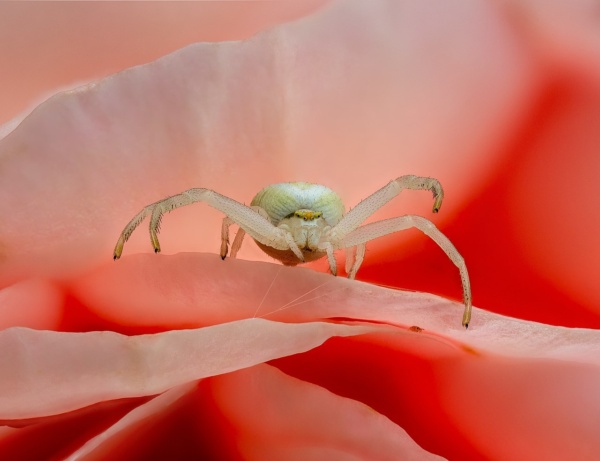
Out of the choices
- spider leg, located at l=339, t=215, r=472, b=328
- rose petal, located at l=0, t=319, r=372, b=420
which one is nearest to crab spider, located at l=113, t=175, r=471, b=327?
spider leg, located at l=339, t=215, r=472, b=328

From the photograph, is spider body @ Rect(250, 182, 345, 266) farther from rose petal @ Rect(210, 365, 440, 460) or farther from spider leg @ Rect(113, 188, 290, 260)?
rose petal @ Rect(210, 365, 440, 460)

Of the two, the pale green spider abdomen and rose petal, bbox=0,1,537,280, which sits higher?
rose petal, bbox=0,1,537,280

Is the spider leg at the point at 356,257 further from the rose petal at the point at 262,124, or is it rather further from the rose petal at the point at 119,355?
the rose petal at the point at 119,355

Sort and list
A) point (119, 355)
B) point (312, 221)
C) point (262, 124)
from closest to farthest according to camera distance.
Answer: point (119, 355) < point (262, 124) < point (312, 221)

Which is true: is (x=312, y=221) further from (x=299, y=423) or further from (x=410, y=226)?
(x=299, y=423)

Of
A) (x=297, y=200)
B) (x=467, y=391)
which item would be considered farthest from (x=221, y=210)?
(x=467, y=391)

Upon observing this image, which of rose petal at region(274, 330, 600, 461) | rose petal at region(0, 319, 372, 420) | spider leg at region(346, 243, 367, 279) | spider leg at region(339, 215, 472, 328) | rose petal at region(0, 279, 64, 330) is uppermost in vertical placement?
rose petal at region(0, 279, 64, 330)

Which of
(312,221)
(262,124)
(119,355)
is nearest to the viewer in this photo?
(119,355)

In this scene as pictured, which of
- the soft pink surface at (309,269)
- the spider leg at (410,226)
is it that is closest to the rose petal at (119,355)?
the soft pink surface at (309,269)
